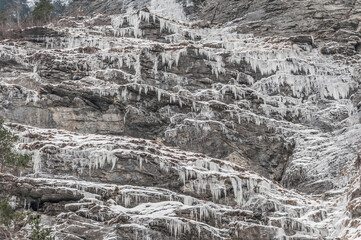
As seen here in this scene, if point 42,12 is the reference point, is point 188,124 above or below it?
below

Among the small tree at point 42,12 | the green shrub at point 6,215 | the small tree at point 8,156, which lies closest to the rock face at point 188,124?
the small tree at point 8,156

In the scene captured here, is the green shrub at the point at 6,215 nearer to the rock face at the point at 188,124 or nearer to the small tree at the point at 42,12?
the rock face at the point at 188,124

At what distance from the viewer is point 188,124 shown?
33.3 meters

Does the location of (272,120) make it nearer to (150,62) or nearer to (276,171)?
(276,171)

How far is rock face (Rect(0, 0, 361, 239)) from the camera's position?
23484 mm

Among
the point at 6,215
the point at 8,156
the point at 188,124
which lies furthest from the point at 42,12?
the point at 6,215

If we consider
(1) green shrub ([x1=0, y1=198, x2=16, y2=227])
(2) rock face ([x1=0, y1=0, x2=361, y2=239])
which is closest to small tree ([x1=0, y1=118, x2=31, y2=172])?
(2) rock face ([x1=0, y1=0, x2=361, y2=239])

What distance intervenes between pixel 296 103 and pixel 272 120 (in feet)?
10.4

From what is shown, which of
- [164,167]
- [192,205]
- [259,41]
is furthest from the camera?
[259,41]

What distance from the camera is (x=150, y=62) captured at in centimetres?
3762

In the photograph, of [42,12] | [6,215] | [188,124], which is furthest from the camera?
[42,12]

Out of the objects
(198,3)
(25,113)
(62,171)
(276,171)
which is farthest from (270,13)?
(62,171)

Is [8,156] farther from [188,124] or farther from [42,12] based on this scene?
[42,12]

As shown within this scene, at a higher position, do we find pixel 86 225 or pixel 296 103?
pixel 296 103
